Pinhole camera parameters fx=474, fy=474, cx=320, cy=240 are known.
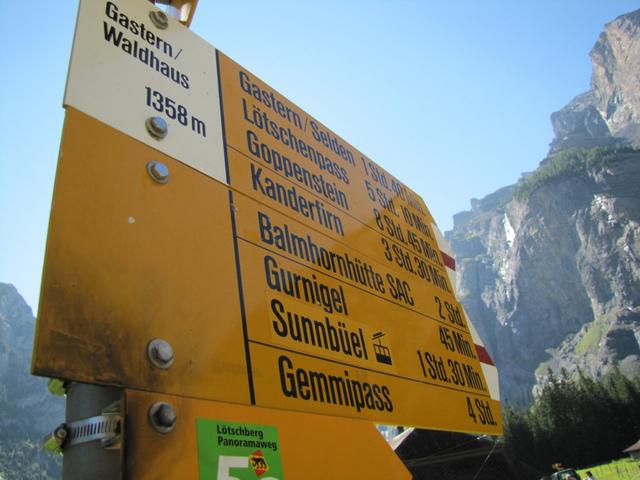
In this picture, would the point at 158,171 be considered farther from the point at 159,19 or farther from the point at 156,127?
the point at 159,19

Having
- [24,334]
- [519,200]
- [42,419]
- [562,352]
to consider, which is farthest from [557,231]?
[24,334]

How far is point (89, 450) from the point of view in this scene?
1513mm

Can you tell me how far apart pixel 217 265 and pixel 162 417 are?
75 cm

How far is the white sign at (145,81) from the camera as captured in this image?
6.75 feet

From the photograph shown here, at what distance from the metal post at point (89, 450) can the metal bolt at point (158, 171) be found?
89cm

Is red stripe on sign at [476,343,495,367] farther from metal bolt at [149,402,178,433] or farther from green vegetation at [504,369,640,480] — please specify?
green vegetation at [504,369,640,480]

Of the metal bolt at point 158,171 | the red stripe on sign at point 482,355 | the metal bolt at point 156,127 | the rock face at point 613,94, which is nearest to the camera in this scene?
the metal bolt at point 158,171

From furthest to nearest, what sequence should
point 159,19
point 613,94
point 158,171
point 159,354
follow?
point 613,94
point 159,19
point 158,171
point 159,354

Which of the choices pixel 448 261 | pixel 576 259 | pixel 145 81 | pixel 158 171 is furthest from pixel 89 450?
pixel 576 259

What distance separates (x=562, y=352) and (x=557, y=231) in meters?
29.9

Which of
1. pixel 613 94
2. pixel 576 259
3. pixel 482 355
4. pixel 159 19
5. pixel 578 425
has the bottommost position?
pixel 482 355

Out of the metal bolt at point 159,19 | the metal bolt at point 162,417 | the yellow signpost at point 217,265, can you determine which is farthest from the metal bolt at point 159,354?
the metal bolt at point 159,19

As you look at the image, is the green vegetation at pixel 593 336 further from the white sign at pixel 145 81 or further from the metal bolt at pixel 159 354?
the metal bolt at pixel 159 354

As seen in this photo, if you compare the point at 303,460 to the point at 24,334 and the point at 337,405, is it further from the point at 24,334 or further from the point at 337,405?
the point at 24,334
